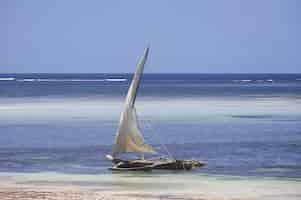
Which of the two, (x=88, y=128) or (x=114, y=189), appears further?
(x=88, y=128)

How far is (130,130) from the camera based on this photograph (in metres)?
40.8

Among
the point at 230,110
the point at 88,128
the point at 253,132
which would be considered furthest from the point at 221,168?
the point at 230,110

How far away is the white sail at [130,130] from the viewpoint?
4059cm

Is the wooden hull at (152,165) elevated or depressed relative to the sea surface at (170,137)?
depressed

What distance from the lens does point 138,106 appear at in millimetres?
91938

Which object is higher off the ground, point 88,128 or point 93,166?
point 88,128

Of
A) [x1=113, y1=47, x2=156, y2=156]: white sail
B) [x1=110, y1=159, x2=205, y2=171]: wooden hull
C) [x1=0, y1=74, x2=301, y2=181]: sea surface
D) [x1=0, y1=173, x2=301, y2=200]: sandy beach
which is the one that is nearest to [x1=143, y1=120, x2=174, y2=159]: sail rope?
[x1=0, y1=74, x2=301, y2=181]: sea surface

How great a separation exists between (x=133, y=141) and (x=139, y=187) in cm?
569

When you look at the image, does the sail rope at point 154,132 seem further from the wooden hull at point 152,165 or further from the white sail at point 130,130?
the wooden hull at point 152,165

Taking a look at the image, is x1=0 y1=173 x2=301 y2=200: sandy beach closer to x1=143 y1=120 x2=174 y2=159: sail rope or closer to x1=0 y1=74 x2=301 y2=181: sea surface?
x1=0 y1=74 x2=301 y2=181: sea surface

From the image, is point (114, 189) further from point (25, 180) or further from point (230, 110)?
point (230, 110)

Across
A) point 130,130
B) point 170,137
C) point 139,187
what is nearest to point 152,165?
point 130,130

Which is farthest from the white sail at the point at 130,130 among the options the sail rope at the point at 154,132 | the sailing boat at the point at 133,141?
the sail rope at the point at 154,132

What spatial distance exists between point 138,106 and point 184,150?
140 ft
